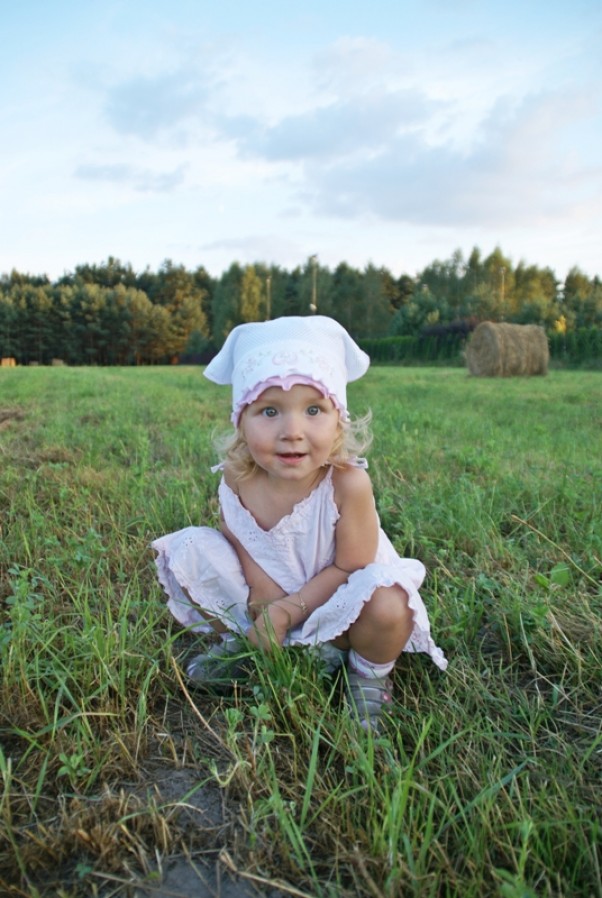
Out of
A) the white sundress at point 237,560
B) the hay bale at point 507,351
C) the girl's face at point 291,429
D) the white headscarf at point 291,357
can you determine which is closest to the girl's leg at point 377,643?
the white sundress at point 237,560

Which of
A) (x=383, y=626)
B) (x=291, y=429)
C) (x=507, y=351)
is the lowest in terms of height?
(x=507, y=351)

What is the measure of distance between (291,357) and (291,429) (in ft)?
0.63

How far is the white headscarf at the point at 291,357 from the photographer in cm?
176

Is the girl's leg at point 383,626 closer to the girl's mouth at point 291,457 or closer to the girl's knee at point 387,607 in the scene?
the girl's knee at point 387,607

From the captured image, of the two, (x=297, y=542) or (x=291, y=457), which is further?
(x=297, y=542)

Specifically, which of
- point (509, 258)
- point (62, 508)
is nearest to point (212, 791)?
point (62, 508)

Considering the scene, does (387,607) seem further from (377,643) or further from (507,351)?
(507,351)

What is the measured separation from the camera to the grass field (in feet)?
3.76

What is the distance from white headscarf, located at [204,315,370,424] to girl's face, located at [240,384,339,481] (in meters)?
0.03

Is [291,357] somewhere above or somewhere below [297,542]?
above

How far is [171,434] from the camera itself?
208 inches

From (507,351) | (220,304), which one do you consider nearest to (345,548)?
(507,351)

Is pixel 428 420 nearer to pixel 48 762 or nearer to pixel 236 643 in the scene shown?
pixel 236 643

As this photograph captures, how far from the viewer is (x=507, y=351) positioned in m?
16.3
